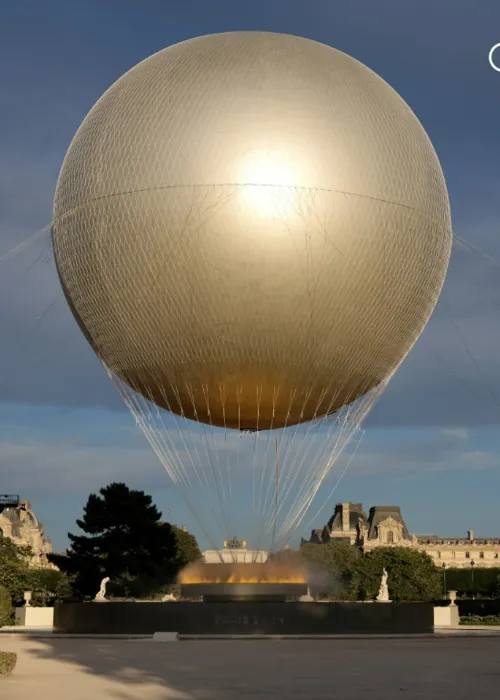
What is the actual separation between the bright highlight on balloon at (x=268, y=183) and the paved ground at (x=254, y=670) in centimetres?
1269

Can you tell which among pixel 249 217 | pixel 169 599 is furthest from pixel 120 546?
pixel 249 217

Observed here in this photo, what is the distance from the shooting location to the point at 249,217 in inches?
1293

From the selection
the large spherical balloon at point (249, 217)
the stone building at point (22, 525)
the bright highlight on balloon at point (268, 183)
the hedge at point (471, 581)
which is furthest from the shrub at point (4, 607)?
the stone building at point (22, 525)

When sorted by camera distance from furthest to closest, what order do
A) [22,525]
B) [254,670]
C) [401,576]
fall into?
[22,525]
[401,576]
[254,670]

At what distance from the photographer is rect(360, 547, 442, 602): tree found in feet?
332

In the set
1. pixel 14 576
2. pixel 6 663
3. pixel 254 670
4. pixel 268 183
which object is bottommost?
pixel 254 670

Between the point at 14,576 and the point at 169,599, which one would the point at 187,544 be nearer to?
the point at 14,576

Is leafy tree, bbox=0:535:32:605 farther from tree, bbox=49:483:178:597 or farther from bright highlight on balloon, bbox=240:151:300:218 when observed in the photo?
bright highlight on balloon, bbox=240:151:300:218

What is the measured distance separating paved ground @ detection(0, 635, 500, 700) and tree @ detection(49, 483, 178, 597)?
32.3m

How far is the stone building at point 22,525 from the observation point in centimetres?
17125

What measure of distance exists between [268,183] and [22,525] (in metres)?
151

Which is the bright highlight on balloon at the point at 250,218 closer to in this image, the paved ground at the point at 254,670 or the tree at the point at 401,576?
→ the paved ground at the point at 254,670

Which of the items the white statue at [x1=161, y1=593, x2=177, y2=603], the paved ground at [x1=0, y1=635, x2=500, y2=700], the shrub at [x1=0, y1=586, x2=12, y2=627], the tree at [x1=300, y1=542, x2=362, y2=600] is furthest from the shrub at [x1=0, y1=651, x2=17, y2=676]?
the tree at [x1=300, y1=542, x2=362, y2=600]

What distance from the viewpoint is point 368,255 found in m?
33.7
